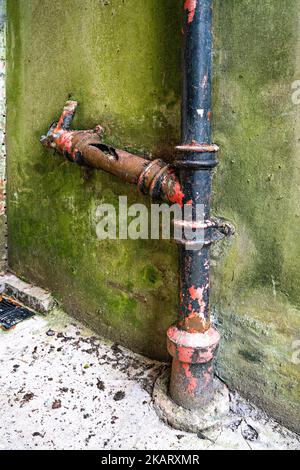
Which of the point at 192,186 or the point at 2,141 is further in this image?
the point at 2,141

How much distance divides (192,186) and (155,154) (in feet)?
1.49

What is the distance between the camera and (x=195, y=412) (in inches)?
72.1

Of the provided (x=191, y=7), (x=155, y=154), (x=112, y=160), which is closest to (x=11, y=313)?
(x=112, y=160)

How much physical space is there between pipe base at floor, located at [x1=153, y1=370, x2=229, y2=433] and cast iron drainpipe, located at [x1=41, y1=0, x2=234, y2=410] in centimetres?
3

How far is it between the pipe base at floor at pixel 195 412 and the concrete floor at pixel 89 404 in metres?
0.03

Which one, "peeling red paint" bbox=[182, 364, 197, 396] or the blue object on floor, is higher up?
"peeling red paint" bbox=[182, 364, 197, 396]

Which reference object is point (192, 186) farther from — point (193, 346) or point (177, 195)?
point (193, 346)

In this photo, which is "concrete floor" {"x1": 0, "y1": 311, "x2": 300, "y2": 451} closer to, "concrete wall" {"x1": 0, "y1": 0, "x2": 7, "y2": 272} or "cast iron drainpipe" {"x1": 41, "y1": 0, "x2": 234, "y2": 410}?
"cast iron drainpipe" {"x1": 41, "y1": 0, "x2": 234, "y2": 410}

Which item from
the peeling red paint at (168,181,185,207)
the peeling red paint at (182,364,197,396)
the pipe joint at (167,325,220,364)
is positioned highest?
the peeling red paint at (168,181,185,207)

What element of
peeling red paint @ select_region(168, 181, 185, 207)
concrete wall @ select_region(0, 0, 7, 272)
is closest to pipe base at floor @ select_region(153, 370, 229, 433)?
peeling red paint @ select_region(168, 181, 185, 207)

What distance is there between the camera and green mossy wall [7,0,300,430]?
5.26 feet

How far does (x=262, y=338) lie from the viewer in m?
1.79

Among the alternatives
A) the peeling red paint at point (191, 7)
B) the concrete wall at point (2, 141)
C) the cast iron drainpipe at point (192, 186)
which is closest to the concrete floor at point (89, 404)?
the cast iron drainpipe at point (192, 186)

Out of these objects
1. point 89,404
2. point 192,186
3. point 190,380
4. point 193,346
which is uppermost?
point 192,186
